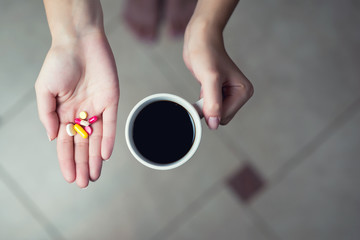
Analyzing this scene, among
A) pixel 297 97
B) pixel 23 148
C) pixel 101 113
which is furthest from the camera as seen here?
pixel 297 97

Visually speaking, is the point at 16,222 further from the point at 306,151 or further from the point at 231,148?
the point at 306,151

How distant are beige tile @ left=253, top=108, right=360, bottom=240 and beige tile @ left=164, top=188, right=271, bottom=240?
0.30 feet

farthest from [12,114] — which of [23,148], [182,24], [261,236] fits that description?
[261,236]

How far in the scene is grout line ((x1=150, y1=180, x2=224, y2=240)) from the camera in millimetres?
1657

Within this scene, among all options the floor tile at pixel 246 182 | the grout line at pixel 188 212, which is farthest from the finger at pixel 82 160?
the floor tile at pixel 246 182

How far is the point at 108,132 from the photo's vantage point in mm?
1060

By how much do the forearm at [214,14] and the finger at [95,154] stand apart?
1.72 feet

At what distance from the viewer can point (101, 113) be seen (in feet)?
3.65

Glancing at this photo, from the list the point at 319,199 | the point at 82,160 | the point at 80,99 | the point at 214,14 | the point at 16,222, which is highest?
the point at 214,14

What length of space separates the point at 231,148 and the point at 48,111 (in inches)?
39.7

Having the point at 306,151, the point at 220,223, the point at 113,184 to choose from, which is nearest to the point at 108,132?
the point at 113,184

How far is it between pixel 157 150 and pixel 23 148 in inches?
41.2

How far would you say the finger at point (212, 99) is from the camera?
0.92 metres

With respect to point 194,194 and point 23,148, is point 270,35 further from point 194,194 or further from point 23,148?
point 23,148
